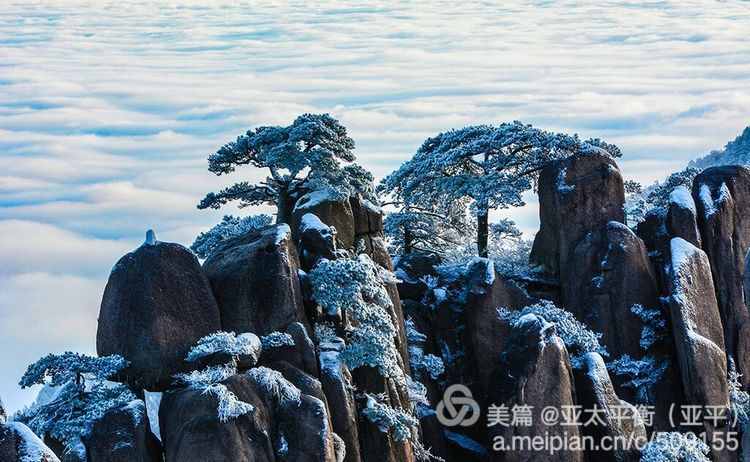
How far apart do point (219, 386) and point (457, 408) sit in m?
14.1

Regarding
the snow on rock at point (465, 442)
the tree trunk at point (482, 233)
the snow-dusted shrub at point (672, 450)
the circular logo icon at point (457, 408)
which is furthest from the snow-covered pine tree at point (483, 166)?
the snow-dusted shrub at point (672, 450)

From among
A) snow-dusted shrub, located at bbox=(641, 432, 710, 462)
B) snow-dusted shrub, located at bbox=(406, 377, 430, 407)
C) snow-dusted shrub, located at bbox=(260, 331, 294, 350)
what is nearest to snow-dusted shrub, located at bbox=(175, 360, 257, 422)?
snow-dusted shrub, located at bbox=(260, 331, 294, 350)

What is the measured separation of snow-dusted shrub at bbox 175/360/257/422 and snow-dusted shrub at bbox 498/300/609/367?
42.5 ft

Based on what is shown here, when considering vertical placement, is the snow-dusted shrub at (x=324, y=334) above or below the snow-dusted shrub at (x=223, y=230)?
below

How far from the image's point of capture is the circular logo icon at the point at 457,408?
37.7m

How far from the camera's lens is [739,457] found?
38219 millimetres

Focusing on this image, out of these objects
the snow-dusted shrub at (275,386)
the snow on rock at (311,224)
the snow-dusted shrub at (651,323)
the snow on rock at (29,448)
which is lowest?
the snow on rock at (29,448)

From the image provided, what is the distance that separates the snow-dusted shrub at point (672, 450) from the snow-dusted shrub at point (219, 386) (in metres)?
14.3

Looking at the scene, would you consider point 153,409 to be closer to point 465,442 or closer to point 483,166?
point 465,442

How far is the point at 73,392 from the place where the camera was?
92.2ft

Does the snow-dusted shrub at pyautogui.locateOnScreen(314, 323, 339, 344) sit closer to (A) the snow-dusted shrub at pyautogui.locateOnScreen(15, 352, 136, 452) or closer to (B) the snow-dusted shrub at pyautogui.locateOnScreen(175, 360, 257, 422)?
(B) the snow-dusted shrub at pyautogui.locateOnScreen(175, 360, 257, 422)

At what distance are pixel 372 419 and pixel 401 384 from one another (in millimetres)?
2049

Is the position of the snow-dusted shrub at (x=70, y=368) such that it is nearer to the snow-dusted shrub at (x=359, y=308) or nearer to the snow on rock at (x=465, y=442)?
the snow-dusted shrub at (x=359, y=308)

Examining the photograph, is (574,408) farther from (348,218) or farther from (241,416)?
(241,416)
